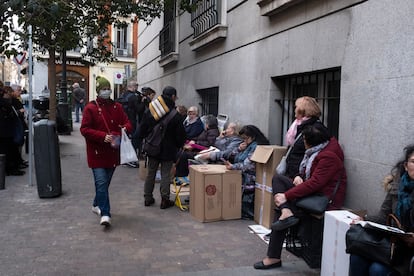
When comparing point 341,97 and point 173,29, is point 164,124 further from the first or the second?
point 173,29

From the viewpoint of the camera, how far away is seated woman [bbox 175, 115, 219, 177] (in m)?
7.29

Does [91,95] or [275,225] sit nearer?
[275,225]

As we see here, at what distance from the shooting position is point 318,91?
5.83m

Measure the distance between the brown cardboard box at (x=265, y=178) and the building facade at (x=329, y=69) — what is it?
795 millimetres

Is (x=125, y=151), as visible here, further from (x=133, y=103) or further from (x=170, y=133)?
(x=133, y=103)

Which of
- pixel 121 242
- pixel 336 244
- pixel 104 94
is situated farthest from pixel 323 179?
pixel 104 94

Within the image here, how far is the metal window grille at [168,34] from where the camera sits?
43.1ft

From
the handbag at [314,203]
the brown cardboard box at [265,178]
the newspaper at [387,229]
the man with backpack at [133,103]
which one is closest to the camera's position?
the newspaper at [387,229]

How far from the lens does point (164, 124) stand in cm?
597

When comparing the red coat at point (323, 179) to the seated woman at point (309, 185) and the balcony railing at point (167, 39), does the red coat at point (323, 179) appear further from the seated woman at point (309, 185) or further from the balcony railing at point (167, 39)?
the balcony railing at point (167, 39)

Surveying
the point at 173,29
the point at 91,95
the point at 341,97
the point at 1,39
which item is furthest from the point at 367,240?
the point at 91,95

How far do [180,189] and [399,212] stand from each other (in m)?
3.57

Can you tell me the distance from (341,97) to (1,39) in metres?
3.48

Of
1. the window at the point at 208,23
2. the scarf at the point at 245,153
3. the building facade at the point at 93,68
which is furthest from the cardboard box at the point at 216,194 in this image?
the building facade at the point at 93,68
